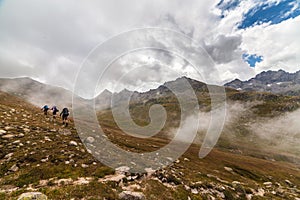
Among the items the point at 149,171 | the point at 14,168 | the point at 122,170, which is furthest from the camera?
the point at 149,171

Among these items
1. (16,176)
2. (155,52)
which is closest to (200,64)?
(155,52)

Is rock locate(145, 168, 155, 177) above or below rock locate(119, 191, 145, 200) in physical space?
above

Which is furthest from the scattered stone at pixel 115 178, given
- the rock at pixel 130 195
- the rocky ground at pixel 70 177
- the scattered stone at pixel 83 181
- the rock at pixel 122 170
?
the rock at pixel 130 195

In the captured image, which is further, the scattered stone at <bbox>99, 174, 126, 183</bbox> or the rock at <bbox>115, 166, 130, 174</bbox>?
the rock at <bbox>115, 166, 130, 174</bbox>

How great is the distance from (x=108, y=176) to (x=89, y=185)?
2975 mm

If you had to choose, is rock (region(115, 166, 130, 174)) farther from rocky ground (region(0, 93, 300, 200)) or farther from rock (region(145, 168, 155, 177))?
rock (region(145, 168, 155, 177))

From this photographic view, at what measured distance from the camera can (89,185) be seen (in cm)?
1695

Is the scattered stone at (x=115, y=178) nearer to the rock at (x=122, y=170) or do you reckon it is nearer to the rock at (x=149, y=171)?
the rock at (x=122, y=170)

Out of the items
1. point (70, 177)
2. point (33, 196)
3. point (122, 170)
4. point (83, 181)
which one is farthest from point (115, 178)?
point (33, 196)

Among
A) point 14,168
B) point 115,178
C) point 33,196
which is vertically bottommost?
point 33,196

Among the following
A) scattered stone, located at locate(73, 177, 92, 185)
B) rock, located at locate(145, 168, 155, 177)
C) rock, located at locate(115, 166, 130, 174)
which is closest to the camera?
scattered stone, located at locate(73, 177, 92, 185)

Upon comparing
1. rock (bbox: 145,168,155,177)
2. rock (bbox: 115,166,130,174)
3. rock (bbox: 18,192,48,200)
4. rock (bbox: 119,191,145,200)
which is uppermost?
rock (bbox: 115,166,130,174)

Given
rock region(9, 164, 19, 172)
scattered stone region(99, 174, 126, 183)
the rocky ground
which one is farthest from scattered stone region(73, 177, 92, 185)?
rock region(9, 164, 19, 172)

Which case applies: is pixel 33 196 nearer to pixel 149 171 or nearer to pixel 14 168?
pixel 14 168
